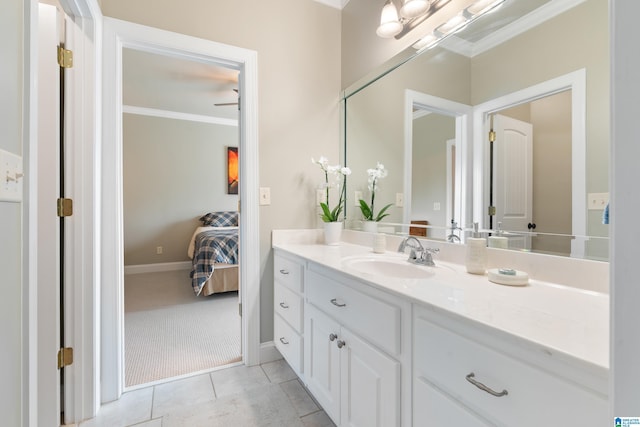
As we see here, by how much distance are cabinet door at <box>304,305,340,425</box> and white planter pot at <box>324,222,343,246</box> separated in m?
0.63

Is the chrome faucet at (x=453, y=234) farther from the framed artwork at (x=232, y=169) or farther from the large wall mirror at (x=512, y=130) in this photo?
the framed artwork at (x=232, y=169)

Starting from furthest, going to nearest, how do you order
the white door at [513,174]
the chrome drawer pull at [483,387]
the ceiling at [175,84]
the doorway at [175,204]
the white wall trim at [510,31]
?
the ceiling at [175,84], the doorway at [175,204], the white door at [513,174], the white wall trim at [510,31], the chrome drawer pull at [483,387]

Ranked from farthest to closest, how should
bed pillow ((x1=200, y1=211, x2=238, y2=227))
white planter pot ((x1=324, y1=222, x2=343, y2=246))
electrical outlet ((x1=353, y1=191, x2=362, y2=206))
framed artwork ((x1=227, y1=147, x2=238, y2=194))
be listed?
framed artwork ((x1=227, y1=147, x2=238, y2=194)) → bed pillow ((x1=200, y1=211, x2=238, y2=227)) → electrical outlet ((x1=353, y1=191, x2=362, y2=206)) → white planter pot ((x1=324, y1=222, x2=343, y2=246))

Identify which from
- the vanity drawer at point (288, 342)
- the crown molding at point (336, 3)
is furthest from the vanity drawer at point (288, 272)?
the crown molding at point (336, 3)

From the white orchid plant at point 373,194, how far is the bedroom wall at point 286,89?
367 mm

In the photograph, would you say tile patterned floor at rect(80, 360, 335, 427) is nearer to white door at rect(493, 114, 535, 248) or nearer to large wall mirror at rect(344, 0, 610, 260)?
large wall mirror at rect(344, 0, 610, 260)

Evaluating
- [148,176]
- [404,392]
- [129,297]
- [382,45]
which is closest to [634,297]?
[404,392]

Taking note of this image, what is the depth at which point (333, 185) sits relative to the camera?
7.42ft

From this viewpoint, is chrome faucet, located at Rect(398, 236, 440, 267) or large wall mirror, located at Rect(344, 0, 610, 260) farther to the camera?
chrome faucet, located at Rect(398, 236, 440, 267)

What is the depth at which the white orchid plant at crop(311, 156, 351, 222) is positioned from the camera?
2105 mm

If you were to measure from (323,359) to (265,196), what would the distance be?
3.61ft

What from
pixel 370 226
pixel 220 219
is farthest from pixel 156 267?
pixel 370 226

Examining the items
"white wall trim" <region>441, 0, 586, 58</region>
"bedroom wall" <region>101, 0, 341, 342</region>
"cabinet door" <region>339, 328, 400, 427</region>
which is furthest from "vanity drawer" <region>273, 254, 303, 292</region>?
"white wall trim" <region>441, 0, 586, 58</region>

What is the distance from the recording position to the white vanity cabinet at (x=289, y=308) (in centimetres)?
163
